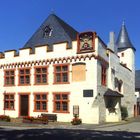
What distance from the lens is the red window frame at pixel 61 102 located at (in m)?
34.1

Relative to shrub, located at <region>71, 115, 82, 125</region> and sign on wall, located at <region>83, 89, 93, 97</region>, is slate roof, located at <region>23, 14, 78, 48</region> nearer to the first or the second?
sign on wall, located at <region>83, 89, 93, 97</region>

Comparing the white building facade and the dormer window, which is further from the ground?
the dormer window

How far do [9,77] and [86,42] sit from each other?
444 inches

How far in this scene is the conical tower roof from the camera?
1978 inches

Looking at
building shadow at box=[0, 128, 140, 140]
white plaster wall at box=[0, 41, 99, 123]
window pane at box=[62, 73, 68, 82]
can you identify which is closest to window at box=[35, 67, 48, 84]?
white plaster wall at box=[0, 41, 99, 123]

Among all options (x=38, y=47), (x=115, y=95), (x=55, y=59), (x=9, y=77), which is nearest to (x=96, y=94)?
(x=115, y=95)

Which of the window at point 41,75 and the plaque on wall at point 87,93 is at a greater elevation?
the window at point 41,75

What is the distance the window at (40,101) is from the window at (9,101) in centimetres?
338

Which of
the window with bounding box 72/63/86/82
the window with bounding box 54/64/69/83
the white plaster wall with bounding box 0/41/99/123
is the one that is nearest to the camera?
the white plaster wall with bounding box 0/41/99/123

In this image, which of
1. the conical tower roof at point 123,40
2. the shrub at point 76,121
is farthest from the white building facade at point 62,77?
the conical tower roof at point 123,40

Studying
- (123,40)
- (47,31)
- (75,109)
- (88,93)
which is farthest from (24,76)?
(123,40)

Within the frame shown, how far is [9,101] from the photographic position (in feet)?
126

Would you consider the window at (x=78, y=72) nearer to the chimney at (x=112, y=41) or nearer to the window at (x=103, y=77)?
the window at (x=103, y=77)

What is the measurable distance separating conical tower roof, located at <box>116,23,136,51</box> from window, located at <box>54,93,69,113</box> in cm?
1894
